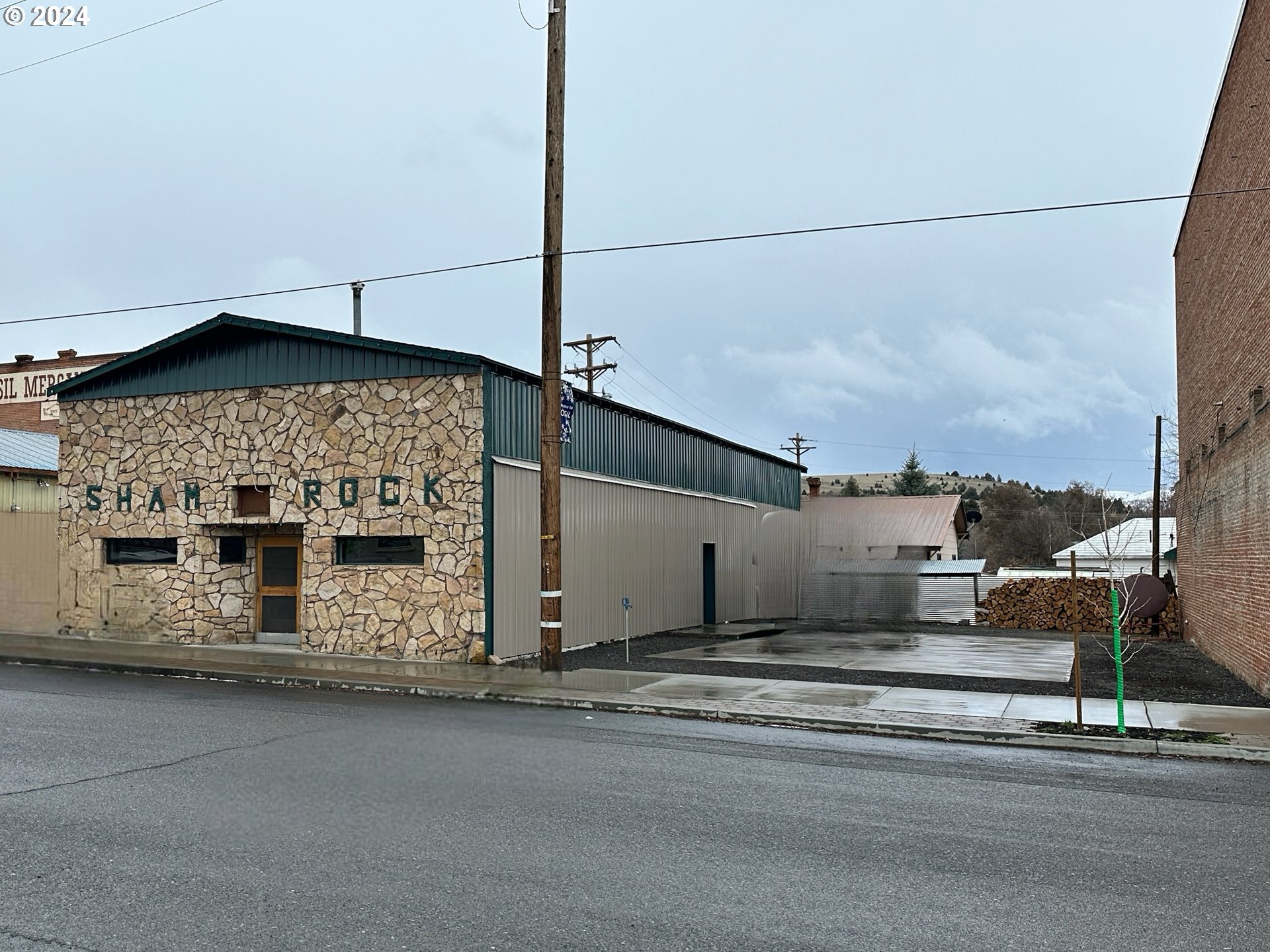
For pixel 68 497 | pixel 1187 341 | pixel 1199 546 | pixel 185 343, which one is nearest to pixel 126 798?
pixel 185 343

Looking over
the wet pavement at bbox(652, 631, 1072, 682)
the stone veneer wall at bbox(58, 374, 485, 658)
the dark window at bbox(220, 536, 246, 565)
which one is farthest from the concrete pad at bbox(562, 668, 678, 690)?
the dark window at bbox(220, 536, 246, 565)

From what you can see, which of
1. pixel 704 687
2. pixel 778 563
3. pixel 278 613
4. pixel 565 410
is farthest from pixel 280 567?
pixel 778 563

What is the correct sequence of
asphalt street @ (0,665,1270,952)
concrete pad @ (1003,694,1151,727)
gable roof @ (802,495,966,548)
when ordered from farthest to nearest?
gable roof @ (802,495,966,548)
concrete pad @ (1003,694,1151,727)
asphalt street @ (0,665,1270,952)

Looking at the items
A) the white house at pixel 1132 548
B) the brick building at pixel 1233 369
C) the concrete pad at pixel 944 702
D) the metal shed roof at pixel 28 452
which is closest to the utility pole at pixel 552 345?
the concrete pad at pixel 944 702

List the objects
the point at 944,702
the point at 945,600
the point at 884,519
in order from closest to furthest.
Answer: the point at 944,702 < the point at 945,600 < the point at 884,519

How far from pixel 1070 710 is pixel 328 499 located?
12.5m

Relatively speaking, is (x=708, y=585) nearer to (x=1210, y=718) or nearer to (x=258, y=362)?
(x=258, y=362)

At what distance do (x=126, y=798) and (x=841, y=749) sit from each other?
→ 6.45 meters

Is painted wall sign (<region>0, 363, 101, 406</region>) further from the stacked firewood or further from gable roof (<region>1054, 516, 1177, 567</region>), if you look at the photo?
gable roof (<region>1054, 516, 1177, 567</region>)

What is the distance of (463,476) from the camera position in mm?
17828

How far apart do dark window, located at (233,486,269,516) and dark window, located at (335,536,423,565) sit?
1957 mm

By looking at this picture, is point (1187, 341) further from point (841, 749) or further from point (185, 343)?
point (185, 343)

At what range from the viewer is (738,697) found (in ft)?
45.5

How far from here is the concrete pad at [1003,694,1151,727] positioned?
12.3 meters
